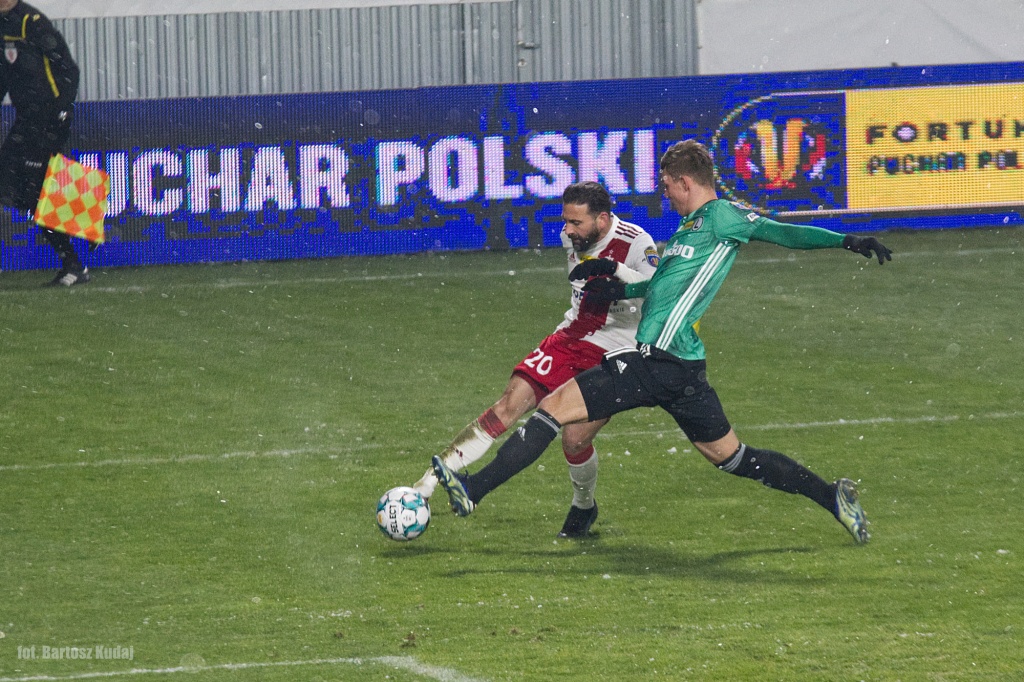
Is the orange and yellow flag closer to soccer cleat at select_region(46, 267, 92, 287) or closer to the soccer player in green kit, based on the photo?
soccer cleat at select_region(46, 267, 92, 287)

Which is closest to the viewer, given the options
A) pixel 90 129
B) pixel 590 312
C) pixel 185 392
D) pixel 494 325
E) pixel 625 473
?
pixel 590 312

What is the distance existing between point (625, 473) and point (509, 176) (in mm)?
8377

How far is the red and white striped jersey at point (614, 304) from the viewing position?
289 inches

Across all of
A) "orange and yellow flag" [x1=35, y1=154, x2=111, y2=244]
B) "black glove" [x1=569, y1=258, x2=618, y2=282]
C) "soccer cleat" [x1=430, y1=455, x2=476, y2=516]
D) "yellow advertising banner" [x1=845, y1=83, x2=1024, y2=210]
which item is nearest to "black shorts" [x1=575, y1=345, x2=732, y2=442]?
"black glove" [x1=569, y1=258, x2=618, y2=282]

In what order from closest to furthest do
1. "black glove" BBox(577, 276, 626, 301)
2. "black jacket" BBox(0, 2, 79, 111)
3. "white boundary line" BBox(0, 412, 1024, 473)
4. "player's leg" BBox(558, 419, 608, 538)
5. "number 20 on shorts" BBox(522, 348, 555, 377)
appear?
1. "black glove" BBox(577, 276, 626, 301)
2. "player's leg" BBox(558, 419, 608, 538)
3. "number 20 on shorts" BBox(522, 348, 555, 377)
4. "white boundary line" BBox(0, 412, 1024, 473)
5. "black jacket" BBox(0, 2, 79, 111)

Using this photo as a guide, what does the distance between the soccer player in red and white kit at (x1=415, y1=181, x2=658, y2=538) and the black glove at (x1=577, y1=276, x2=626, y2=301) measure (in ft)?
0.16

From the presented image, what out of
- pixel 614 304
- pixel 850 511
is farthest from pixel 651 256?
pixel 850 511

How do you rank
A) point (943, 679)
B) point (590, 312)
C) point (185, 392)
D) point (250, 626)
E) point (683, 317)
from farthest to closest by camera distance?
1. point (185, 392)
2. point (590, 312)
3. point (683, 317)
4. point (250, 626)
5. point (943, 679)

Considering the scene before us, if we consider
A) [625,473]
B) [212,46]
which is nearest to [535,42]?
[212,46]

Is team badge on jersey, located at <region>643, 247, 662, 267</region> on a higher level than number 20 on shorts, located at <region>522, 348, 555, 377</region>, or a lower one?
higher

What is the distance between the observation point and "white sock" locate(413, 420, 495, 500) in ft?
23.2

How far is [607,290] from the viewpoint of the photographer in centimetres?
698

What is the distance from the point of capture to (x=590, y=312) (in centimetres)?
749

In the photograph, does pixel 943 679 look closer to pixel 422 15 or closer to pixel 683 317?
pixel 683 317
